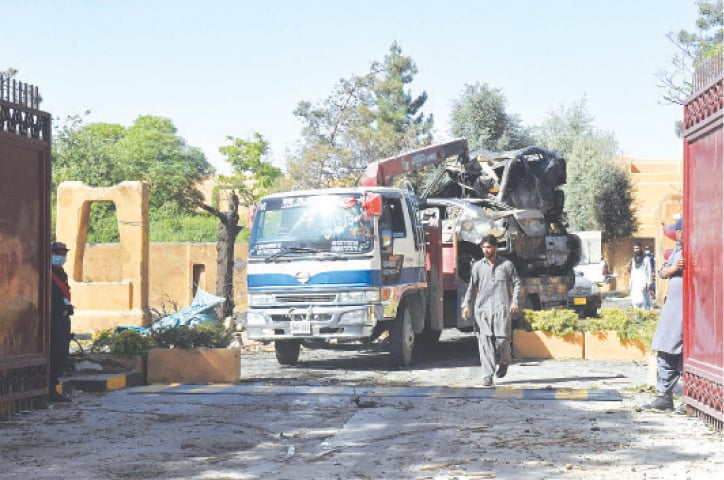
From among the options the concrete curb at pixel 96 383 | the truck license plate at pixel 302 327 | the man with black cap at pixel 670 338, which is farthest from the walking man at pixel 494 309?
the concrete curb at pixel 96 383

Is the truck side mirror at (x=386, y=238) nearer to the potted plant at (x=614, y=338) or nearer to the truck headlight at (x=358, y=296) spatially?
the truck headlight at (x=358, y=296)

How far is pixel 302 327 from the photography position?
14.6 metres

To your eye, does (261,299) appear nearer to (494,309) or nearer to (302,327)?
(302,327)

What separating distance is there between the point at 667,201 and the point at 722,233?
25.5m

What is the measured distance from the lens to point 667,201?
109 ft

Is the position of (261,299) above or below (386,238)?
below

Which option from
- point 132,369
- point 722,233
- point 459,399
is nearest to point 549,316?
point 459,399

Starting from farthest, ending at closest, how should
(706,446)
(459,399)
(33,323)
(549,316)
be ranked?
1. (549,316)
2. (459,399)
3. (33,323)
4. (706,446)

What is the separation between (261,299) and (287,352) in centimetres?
132

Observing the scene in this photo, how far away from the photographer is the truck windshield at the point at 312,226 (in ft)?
48.0

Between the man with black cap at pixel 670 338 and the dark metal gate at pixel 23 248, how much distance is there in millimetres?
6269

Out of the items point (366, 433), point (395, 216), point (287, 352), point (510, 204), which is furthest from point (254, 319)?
point (510, 204)

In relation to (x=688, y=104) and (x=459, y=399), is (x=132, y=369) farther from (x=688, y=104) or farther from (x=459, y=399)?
(x=688, y=104)

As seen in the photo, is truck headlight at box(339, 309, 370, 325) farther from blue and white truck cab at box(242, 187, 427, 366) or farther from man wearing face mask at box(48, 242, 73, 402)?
man wearing face mask at box(48, 242, 73, 402)
